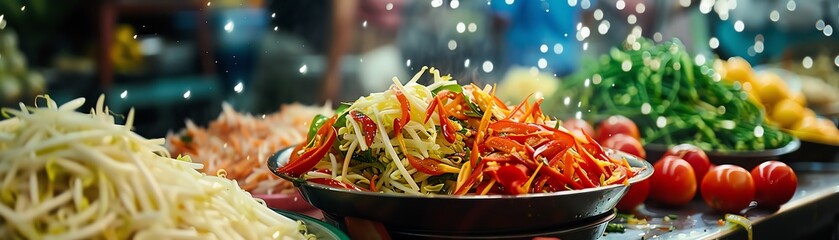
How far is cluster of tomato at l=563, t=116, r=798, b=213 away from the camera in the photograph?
7.54 feet

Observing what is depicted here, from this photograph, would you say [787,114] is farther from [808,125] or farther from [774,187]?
[774,187]

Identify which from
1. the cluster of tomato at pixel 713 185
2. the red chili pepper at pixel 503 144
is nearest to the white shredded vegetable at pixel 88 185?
the red chili pepper at pixel 503 144

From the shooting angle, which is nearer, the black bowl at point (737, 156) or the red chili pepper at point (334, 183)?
the red chili pepper at point (334, 183)

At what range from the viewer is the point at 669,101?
315 centimetres

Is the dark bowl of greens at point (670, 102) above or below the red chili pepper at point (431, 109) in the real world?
below

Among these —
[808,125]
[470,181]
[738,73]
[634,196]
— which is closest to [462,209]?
[470,181]

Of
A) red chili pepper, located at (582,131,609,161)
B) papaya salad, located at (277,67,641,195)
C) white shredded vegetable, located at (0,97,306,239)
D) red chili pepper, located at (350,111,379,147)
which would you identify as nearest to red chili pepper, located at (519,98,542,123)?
papaya salad, located at (277,67,641,195)

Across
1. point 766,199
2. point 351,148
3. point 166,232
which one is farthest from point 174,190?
point 766,199

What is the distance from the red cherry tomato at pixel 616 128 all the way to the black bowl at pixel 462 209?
129 centimetres

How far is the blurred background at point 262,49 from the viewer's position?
3920 mm

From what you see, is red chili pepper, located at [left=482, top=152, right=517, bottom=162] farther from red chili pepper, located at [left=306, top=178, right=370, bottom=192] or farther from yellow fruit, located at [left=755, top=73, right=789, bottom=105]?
yellow fruit, located at [left=755, top=73, right=789, bottom=105]

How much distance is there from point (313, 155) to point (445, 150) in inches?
11.8

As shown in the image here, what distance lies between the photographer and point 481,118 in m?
1.81

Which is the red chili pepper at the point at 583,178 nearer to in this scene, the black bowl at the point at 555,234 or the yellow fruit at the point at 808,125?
the black bowl at the point at 555,234
